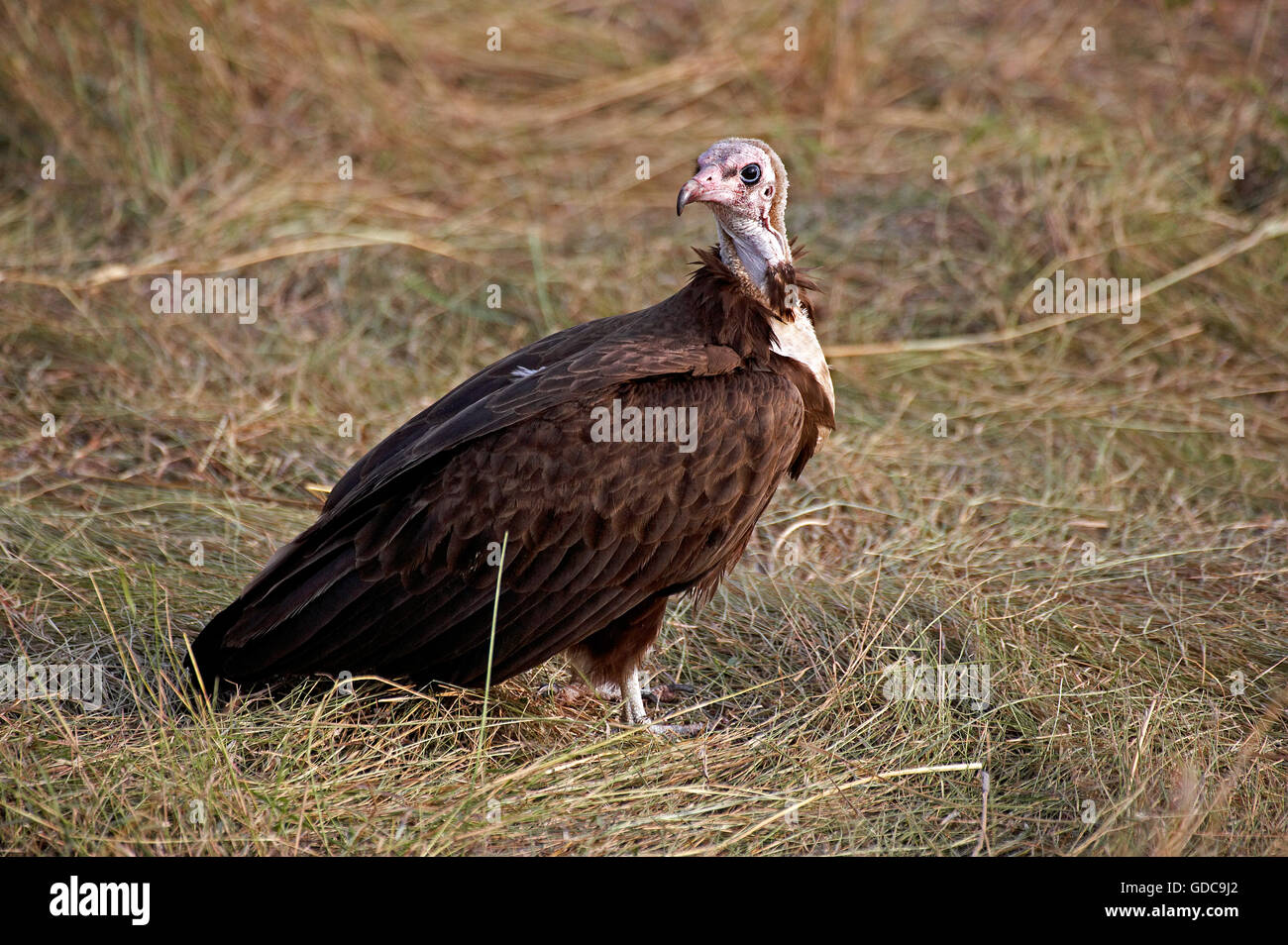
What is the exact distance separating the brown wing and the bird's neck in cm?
33

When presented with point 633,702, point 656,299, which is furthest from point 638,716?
point 656,299

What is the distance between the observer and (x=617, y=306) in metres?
5.90

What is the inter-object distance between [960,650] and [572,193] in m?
3.90

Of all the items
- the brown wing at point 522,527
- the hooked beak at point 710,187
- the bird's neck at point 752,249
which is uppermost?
the hooked beak at point 710,187

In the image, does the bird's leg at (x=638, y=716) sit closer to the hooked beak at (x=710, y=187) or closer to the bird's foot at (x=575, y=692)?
the bird's foot at (x=575, y=692)

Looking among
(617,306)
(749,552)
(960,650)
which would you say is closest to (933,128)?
(617,306)

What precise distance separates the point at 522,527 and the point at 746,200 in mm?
1075

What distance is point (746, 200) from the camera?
3.54m

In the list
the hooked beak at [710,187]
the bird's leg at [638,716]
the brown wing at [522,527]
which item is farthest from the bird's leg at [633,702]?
the hooked beak at [710,187]

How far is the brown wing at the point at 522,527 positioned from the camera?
3260mm

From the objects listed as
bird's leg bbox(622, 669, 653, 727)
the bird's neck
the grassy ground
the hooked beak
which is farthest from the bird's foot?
the hooked beak

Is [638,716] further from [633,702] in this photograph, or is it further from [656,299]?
[656,299]

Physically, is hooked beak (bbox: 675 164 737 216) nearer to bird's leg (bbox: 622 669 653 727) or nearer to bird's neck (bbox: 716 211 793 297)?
bird's neck (bbox: 716 211 793 297)

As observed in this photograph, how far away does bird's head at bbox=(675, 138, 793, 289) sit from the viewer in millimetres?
3514
